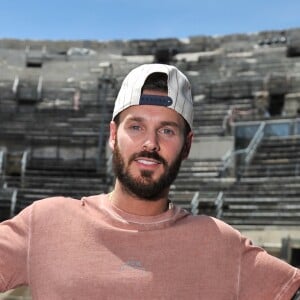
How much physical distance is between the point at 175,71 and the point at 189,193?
36.9 ft

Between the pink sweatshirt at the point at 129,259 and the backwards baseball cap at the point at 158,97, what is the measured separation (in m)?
0.35

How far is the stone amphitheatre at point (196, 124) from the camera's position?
12.3 m

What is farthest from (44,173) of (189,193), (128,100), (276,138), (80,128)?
(128,100)

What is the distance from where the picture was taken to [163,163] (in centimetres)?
178

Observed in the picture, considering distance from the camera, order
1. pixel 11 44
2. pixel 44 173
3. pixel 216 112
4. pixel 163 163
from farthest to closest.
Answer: pixel 11 44 < pixel 216 112 < pixel 44 173 < pixel 163 163

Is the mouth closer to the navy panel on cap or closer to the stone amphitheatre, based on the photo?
the navy panel on cap

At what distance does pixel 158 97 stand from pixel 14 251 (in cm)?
66

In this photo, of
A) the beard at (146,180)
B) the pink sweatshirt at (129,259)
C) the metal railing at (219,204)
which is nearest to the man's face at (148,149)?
the beard at (146,180)

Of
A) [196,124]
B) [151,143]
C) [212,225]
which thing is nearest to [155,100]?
[151,143]

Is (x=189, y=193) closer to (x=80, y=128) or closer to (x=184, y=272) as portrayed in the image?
(x=80, y=128)

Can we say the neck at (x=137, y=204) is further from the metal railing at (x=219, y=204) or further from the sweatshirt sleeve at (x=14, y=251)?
the metal railing at (x=219, y=204)

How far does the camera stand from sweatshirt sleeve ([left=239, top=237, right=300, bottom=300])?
1706mm

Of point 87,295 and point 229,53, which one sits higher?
point 229,53

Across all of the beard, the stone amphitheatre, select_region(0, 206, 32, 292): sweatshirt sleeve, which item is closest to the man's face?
the beard
